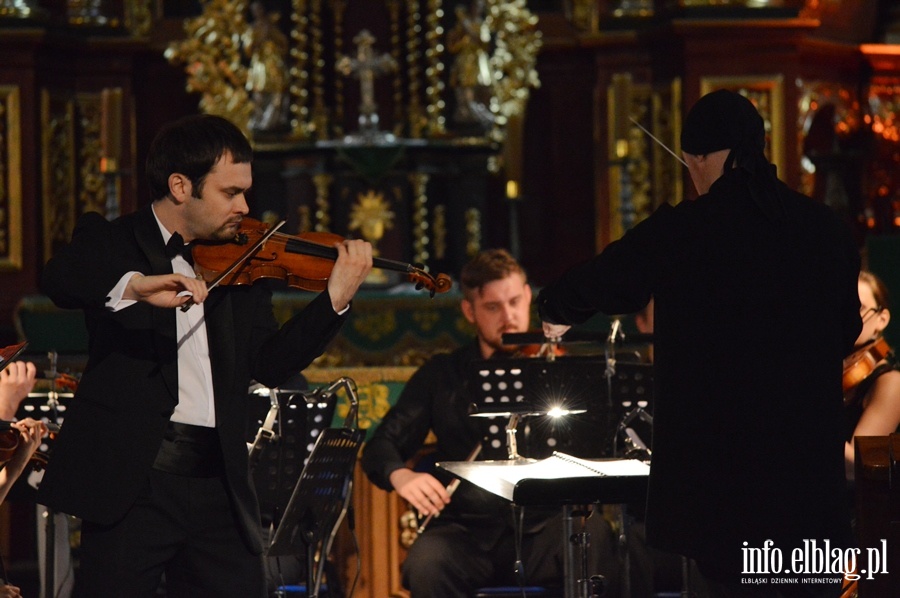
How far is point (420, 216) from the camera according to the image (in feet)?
27.2

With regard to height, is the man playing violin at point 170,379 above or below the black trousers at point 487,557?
above

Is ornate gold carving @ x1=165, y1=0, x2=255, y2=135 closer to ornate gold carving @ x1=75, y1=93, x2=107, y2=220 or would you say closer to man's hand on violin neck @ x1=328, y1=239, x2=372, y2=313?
ornate gold carving @ x1=75, y1=93, x2=107, y2=220

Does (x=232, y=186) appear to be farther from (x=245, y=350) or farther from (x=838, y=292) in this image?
(x=838, y=292)

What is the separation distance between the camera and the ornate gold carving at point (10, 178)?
26.0ft

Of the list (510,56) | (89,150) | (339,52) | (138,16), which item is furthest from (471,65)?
(89,150)

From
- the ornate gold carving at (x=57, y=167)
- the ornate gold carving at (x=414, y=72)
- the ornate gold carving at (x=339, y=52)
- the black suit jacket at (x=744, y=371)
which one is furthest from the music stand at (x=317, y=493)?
the ornate gold carving at (x=57, y=167)

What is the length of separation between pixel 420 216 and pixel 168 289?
5497 mm

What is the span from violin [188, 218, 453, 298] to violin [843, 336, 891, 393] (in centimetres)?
190

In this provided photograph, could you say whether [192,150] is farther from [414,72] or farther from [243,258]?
[414,72]

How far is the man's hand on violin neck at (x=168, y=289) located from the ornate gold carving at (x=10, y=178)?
17.8ft

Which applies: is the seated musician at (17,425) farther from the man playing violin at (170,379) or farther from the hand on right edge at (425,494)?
the hand on right edge at (425,494)

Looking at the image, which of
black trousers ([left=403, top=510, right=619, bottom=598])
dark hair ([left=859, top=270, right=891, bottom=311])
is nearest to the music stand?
black trousers ([left=403, top=510, right=619, bottom=598])

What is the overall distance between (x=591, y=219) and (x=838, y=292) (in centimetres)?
615

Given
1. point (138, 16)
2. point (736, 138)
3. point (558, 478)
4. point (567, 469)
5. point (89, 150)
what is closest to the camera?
point (736, 138)
